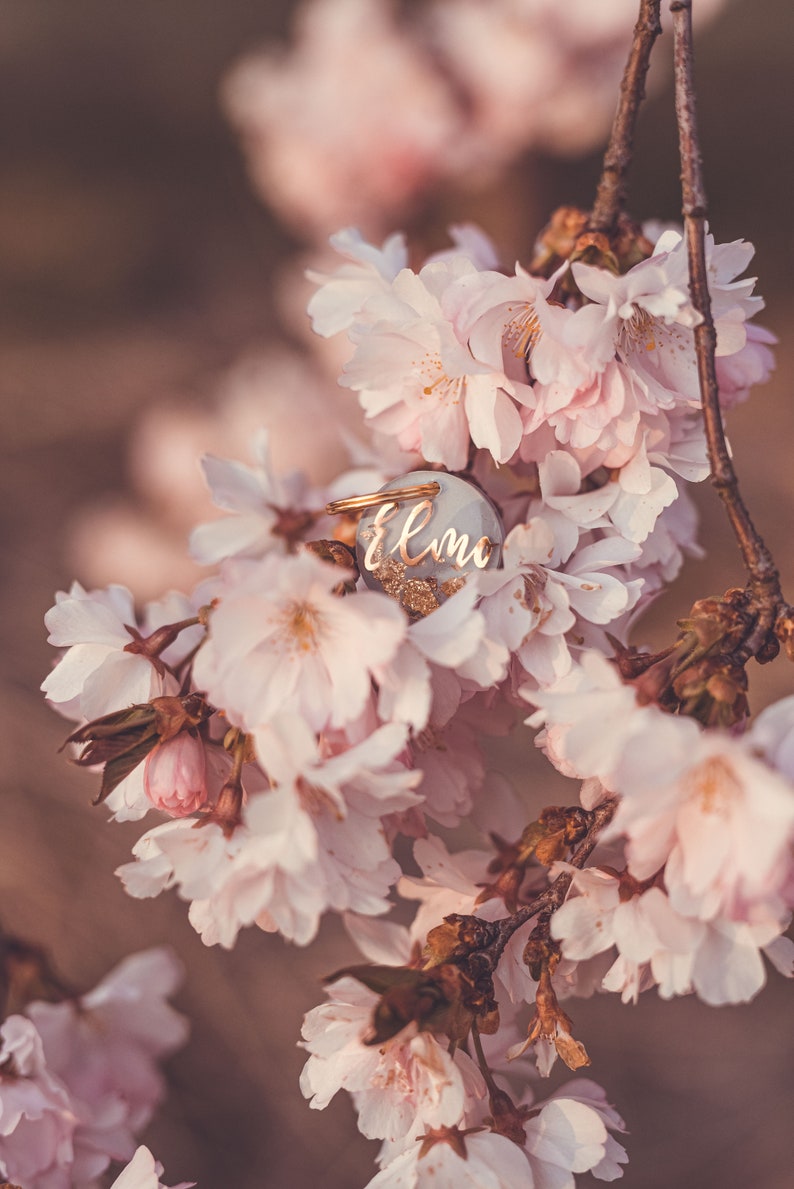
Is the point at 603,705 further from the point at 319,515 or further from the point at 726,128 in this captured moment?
the point at 726,128

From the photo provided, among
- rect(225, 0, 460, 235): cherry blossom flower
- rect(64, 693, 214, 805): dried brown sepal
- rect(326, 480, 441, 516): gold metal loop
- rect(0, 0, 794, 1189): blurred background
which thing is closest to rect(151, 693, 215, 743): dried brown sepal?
rect(64, 693, 214, 805): dried brown sepal

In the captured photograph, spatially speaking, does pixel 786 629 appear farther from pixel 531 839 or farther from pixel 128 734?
pixel 128 734

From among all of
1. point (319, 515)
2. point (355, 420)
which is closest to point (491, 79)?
point (355, 420)

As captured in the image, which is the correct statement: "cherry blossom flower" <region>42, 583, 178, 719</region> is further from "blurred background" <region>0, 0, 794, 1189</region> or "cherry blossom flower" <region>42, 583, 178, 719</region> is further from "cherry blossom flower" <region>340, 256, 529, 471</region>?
"blurred background" <region>0, 0, 794, 1189</region>

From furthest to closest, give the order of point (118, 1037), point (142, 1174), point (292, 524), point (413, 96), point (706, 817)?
point (413, 96)
point (118, 1037)
point (292, 524)
point (142, 1174)
point (706, 817)

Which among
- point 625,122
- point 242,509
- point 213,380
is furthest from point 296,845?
point 213,380

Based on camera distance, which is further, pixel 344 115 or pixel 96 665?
pixel 344 115
